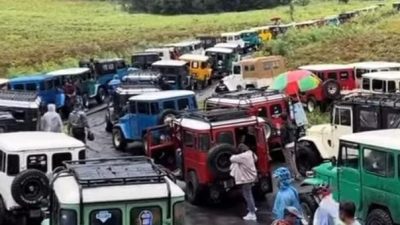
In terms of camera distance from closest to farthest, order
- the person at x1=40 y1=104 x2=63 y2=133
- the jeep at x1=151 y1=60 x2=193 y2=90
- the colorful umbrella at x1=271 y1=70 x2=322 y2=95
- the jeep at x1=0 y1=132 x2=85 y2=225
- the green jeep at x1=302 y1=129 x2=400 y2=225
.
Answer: the green jeep at x1=302 y1=129 x2=400 y2=225 < the jeep at x1=0 y1=132 x2=85 y2=225 < the person at x1=40 y1=104 x2=63 y2=133 < the colorful umbrella at x1=271 y1=70 x2=322 y2=95 < the jeep at x1=151 y1=60 x2=193 y2=90

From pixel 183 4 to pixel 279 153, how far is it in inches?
3181

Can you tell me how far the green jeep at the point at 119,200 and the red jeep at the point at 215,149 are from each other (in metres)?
6.85

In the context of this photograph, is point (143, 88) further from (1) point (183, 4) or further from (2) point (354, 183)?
(1) point (183, 4)

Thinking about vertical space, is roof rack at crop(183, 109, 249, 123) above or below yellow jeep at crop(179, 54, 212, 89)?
above

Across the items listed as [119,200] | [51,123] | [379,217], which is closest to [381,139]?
[379,217]

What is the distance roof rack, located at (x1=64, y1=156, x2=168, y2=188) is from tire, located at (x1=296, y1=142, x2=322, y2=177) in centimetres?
918

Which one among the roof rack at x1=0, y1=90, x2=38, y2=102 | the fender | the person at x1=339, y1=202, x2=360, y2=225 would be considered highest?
the person at x1=339, y1=202, x2=360, y2=225

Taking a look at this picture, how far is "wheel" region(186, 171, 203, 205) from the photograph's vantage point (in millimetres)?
18000

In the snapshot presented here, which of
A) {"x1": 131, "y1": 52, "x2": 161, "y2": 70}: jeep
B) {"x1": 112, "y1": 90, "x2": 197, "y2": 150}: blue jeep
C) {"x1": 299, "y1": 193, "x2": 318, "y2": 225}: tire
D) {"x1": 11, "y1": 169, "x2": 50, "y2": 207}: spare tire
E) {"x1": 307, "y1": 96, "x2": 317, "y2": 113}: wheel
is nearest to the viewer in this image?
{"x1": 299, "y1": 193, "x2": 318, "y2": 225}: tire

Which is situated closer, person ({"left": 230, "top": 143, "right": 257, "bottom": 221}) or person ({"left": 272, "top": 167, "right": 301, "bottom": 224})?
person ({"left": 272, "top": 167, "right": 301, "bottom": 224})

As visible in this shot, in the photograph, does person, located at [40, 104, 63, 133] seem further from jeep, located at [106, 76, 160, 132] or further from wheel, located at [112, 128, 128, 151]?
jeep, located at [106, 76, 160, 132]

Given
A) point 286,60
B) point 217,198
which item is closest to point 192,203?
point 217,198

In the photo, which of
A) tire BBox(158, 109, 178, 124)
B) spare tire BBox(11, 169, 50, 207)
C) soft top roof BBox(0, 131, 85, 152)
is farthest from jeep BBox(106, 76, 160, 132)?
spare tire BBox(11, 169, 50, 207)

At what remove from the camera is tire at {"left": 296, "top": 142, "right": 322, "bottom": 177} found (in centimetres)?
2052
